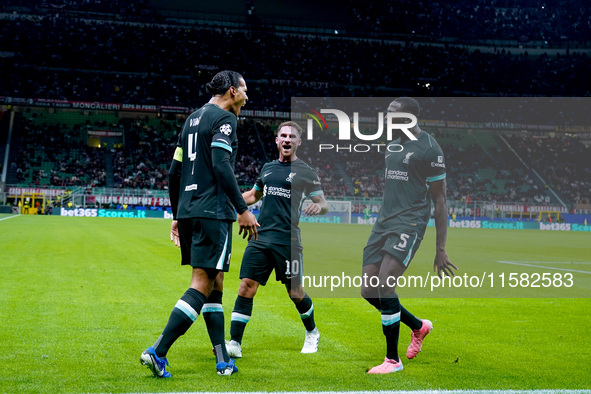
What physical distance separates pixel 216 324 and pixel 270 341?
4.88ft

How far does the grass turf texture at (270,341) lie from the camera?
491cm

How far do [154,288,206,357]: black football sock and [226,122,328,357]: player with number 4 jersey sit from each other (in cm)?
105

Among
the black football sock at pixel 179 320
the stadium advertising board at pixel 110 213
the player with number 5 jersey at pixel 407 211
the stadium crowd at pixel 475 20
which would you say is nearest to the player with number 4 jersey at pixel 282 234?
the player with number 5 jersey at pixel 407 211

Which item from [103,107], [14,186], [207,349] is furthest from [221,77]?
[103,107]

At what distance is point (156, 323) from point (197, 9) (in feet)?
191

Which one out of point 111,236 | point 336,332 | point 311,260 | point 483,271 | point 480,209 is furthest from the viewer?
point 480,209

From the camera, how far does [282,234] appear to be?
6289mm

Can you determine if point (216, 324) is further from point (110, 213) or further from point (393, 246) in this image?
point (110, 213)

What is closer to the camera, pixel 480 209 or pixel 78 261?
pixel 78 261

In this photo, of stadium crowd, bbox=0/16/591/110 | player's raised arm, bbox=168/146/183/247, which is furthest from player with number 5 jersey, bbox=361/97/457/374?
stadium crowd, bbox=0/16/591/110

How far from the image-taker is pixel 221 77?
17.8 feet

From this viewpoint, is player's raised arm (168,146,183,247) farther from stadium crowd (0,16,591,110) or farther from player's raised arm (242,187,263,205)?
stadium crowd (0,16,591,110)

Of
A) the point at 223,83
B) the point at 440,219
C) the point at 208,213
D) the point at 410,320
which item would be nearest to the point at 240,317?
the point at 208,213

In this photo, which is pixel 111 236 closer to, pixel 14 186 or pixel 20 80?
pixel 14 186
